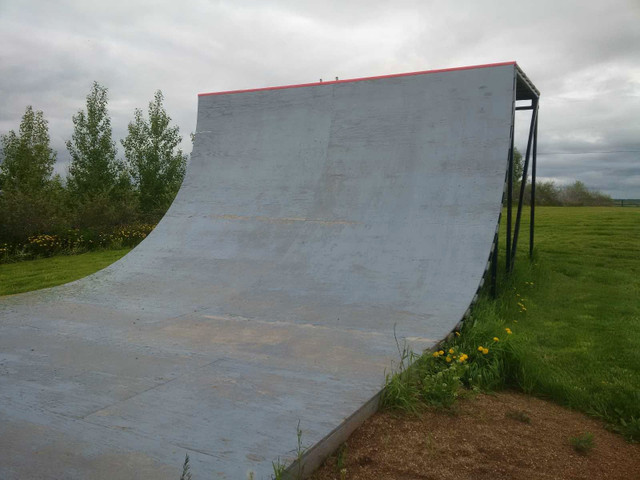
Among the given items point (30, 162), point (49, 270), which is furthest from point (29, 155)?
point (49, 270)

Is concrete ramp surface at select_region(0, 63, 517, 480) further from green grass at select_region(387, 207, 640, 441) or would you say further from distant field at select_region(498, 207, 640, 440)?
distant field at select_region(498, 207, 640, 440)

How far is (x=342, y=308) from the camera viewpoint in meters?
4.28

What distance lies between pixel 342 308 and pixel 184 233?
2752mm

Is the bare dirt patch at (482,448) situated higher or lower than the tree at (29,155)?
lower

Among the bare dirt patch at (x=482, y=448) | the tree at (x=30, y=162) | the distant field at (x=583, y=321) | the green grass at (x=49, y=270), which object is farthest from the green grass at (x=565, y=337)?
the tree at (x=30, y=162)

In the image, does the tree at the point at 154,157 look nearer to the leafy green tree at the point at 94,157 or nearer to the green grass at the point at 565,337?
the leafy green tree at the point at 94,157

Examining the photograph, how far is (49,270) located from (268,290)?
4.36 metres

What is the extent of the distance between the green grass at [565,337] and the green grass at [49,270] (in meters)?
5.09

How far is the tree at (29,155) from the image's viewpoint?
663 inches

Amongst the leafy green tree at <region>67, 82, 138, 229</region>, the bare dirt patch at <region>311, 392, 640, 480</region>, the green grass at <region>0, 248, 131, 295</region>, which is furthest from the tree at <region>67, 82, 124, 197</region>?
the bare dirt patch at <region>311, 392, 640, 480</region>

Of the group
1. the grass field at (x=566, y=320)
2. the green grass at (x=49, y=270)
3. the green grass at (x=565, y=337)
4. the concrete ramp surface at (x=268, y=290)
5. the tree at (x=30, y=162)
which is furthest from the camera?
the tree at (x=30, y=162)

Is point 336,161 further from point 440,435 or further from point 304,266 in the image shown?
point 440,435

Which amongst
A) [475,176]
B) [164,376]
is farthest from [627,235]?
[164,376]

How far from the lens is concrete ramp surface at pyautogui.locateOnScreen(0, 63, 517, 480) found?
7.28 ft
